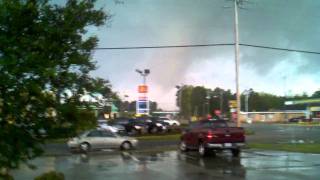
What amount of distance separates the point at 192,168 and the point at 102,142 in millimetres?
13200

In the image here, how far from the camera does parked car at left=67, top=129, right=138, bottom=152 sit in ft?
109

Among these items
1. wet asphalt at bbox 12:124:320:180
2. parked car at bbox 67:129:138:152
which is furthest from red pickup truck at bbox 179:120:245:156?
parked car at bbox 67:129:138:152

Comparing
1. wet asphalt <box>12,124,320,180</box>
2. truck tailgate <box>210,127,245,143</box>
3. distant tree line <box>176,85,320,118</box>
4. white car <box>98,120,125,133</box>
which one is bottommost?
wet asphalt <box>12,124,320,180</box>

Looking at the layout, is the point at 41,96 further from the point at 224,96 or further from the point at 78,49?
the point at 224,96

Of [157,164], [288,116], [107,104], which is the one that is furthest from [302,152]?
[288,116]

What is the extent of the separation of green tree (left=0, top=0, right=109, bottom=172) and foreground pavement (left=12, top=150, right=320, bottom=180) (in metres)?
8.33

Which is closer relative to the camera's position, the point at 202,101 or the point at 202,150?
the point at 202,150

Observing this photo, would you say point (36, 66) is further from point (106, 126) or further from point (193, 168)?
point (106, 126)

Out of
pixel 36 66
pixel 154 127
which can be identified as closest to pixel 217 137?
pixel 36 66

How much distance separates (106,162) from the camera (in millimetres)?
24906

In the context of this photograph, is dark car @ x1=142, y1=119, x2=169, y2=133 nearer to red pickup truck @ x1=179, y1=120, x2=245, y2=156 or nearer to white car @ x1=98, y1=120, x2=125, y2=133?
white car @ x1=98, y1=120, x2=125, y2=133

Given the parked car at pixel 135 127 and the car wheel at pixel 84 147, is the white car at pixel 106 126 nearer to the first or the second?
the parked car at pixel 135 127

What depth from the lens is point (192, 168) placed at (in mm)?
21234

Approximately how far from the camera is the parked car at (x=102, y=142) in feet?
109
